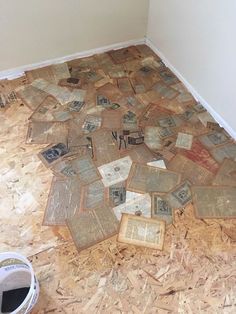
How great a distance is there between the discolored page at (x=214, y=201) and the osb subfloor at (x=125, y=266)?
0.03 m

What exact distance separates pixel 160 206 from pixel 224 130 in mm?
607

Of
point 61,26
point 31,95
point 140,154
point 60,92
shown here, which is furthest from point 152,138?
point 61,26

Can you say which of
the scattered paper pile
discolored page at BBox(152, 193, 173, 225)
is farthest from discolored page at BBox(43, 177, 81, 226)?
discolored page at BBox(152, 193, 173, 225)

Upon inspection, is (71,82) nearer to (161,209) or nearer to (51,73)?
(51,73)

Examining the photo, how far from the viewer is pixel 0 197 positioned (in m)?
1.48

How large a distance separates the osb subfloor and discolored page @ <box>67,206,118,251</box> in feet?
0.09

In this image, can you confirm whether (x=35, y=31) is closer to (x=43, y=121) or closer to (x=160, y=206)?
(x=43, y=121)

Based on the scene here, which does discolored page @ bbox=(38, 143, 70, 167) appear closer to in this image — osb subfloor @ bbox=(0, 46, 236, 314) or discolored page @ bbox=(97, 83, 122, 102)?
osb subfloor @ bbox=(0, 46, 236, 314)

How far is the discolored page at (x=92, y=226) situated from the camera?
1.35m

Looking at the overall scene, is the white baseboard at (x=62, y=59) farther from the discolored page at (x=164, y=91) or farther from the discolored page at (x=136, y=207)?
the discolored page at (x=136, y=207)

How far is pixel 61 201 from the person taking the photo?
1.47 m

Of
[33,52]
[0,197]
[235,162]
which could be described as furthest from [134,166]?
[33,52]

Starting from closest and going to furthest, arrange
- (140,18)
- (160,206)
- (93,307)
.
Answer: (93,307) → (160,206) → (140,18)

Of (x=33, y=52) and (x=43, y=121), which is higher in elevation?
(x=33, y=52)
